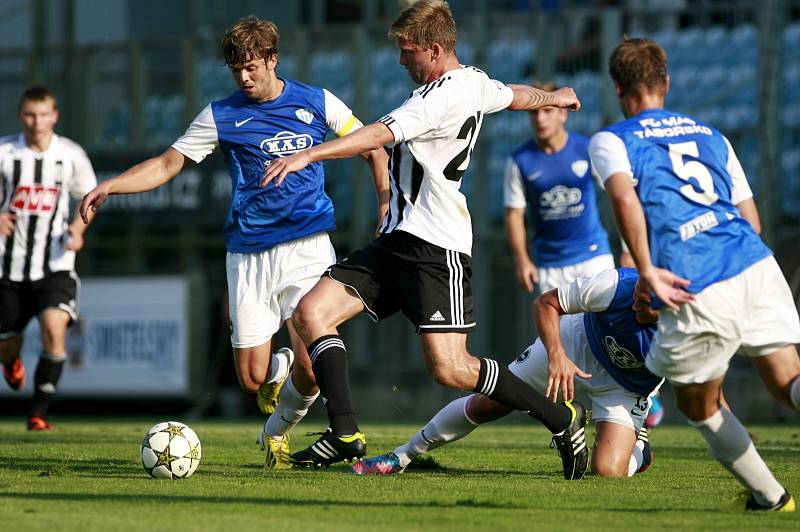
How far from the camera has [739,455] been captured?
17.7 feet

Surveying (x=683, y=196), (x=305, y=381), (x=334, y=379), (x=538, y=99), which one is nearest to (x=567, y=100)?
(x=538, y=99)

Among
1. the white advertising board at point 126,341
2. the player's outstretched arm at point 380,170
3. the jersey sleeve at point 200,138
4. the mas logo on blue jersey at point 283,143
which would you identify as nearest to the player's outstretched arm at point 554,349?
the player's outstretched arm at point 380,170

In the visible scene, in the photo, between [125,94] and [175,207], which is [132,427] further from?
[125,94]

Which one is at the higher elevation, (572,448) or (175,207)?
(175,207)

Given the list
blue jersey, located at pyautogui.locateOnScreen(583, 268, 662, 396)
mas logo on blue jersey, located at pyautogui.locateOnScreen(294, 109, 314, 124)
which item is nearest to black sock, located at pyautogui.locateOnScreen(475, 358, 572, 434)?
blue jersey, located at pyautogui.locateOnScreen(583, 268, 662, 396)

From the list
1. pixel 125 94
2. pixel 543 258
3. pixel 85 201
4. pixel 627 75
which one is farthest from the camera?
pixel 125 94

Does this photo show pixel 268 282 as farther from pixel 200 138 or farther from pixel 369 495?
pixel 369 495

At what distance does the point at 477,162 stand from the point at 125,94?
5.83 m

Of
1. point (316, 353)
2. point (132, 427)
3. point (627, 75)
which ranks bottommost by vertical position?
point (132, 427)

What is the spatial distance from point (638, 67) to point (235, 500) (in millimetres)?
2489

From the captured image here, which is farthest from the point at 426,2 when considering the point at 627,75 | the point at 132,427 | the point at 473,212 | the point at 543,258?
the point at 473,212

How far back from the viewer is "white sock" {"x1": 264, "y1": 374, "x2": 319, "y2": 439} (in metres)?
7.54

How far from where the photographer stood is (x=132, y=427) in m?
12.6

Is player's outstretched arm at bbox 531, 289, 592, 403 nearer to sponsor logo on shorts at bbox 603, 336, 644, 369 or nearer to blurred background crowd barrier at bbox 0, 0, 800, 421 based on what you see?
sponsor logo on shorts at bbox 603, 336, 644, 369
